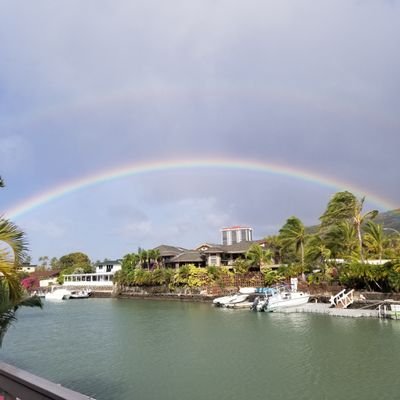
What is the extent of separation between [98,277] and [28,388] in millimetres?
82230

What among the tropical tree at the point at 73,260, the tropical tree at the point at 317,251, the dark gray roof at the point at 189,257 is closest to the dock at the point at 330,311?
the tropical tree at the point at 317,251

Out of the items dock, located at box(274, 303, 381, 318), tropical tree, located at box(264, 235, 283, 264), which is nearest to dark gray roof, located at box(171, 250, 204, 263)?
tropical tree, located at box(264, 235, 283, 264)

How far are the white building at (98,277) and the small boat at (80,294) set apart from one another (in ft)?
9.96

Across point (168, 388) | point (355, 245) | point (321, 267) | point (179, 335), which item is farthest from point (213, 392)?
point (355, 245)

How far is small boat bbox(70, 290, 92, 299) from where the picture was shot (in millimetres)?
70875

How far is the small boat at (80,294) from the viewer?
70.9 metres

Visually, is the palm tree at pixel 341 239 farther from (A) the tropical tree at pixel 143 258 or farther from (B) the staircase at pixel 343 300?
(A) the tropical tree at pixel 143 258

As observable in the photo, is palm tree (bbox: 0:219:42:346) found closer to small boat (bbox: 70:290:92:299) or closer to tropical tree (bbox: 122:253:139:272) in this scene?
tropical tree (bbox: 122:253:139:272)

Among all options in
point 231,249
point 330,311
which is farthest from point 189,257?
point 330,311

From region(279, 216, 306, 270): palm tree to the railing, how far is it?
2000 inches

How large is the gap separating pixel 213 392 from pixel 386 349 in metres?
10.4

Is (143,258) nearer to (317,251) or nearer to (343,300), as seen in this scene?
(317,251)

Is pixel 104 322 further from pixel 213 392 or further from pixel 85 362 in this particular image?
pixel 213 392

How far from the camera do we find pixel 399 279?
112 ft
